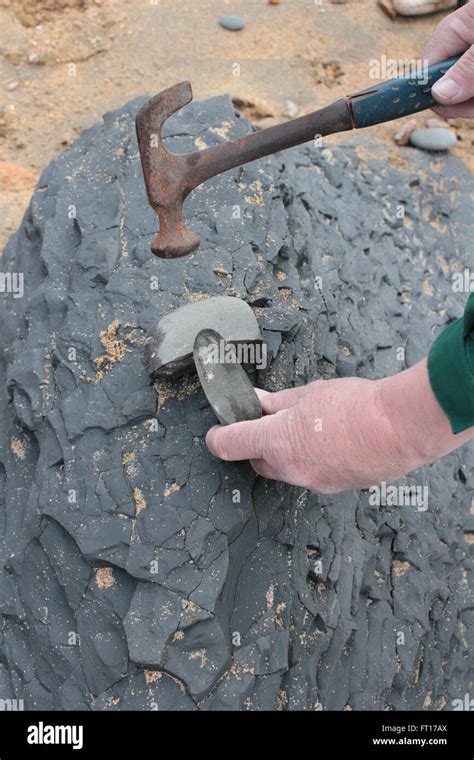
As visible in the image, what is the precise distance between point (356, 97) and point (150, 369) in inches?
40.8

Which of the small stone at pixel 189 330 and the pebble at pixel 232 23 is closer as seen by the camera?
the small stone at pixel 189 330

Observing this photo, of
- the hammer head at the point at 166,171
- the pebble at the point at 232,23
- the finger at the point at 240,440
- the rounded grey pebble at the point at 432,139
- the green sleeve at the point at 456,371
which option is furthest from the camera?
the pebble at the point at 232,23

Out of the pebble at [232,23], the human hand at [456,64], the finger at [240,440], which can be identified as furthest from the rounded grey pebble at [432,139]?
the finger at [240,440]

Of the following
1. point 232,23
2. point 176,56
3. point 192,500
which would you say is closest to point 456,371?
point 192,500

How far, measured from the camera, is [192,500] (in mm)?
2492

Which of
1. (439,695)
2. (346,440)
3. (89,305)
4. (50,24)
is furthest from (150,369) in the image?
(50,24)

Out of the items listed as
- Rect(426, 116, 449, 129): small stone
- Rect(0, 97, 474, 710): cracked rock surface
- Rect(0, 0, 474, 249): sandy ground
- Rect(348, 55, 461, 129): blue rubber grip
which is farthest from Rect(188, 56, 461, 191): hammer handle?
Rect(426, 116, 449, 129): small stone

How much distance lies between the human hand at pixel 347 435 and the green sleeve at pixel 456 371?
0.16 ft

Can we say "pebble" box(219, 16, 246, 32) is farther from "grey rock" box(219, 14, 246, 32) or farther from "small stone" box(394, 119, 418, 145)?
"small stone" box(394, 119, 418, 145)

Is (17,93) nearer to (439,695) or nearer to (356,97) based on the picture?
(356,97)

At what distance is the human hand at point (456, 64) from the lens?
7.19 ft

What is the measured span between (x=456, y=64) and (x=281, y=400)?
1.10m

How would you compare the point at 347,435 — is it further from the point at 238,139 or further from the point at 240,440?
the point at 238,139

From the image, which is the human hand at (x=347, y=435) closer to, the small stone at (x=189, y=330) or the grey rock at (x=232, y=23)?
the small stone at (x=189, y=330)
